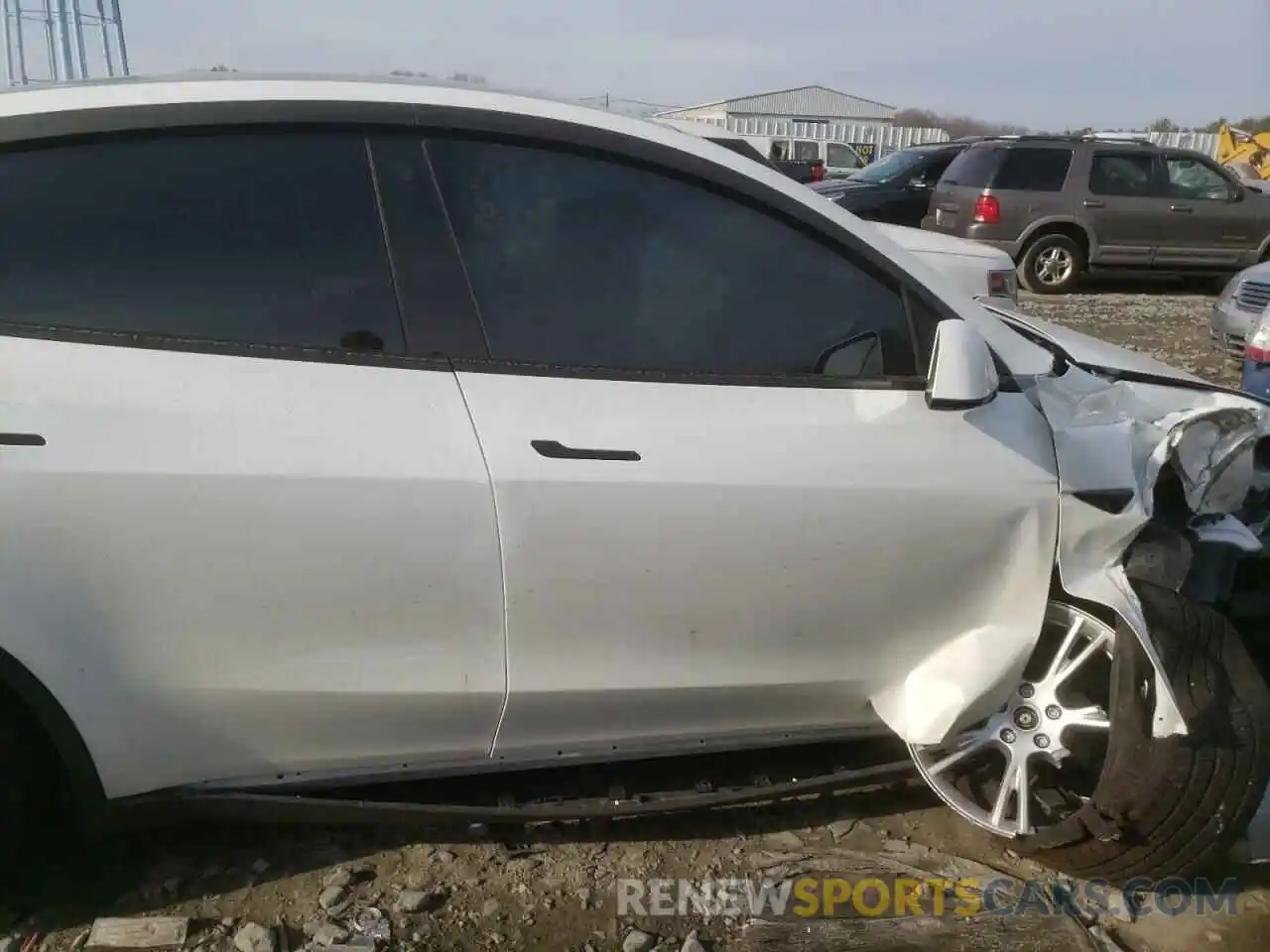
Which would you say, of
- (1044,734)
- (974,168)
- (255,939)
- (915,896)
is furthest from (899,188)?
(255,939)

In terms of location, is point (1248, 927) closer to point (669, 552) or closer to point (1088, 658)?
point (1088, 658)

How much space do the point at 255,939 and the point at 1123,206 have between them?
489 inches

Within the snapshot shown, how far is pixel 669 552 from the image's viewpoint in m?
2.31

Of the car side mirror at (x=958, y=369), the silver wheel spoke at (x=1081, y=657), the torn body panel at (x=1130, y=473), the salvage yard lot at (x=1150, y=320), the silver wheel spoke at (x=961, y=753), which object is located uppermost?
the car side mirror at (x=958, y=369)

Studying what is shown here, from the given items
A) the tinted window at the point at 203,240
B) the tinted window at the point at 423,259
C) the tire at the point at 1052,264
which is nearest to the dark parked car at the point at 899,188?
the tire at the point at 1052,264

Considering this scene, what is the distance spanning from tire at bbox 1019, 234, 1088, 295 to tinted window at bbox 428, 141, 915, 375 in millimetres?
10590

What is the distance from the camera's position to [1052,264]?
12250 millimetres

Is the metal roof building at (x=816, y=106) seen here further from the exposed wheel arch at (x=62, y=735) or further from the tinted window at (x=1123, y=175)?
the exposed wheel arch at (x=62, y=735)

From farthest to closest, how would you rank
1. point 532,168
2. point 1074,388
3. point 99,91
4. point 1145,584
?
1. point 1074,388
2. point 1145,584
3. point 532,168
4. point 99,91

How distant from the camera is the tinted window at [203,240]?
2.13m

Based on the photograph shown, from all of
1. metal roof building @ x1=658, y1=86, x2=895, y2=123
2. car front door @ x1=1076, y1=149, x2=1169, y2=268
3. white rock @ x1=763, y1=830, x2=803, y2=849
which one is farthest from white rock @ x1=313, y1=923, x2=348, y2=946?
metal roof building @ x1=658, y1=86, x2=895, y2=123

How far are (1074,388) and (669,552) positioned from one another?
3.95 feet

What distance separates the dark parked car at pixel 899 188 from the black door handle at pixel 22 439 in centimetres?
1280

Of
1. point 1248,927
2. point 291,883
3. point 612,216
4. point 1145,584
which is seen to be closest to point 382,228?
point 612,216
